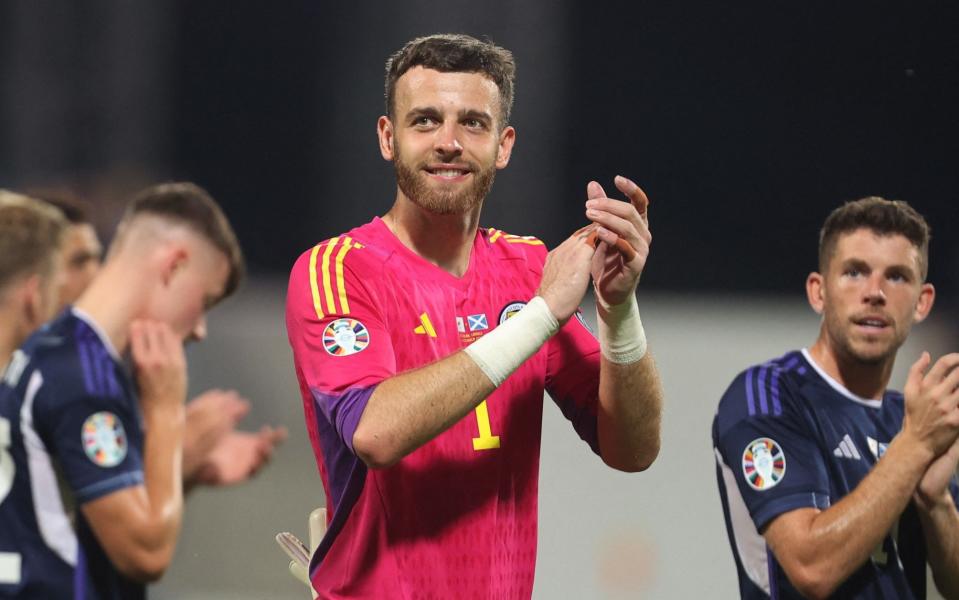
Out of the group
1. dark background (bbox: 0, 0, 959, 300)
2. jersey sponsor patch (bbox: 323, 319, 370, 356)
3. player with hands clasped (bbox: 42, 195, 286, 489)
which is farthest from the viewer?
dark background (bbox: 0, 0, 959, 300)

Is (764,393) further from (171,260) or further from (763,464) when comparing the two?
(171,260)

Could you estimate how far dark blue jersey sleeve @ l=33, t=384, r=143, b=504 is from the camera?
7.22ft

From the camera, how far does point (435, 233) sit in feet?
8.82

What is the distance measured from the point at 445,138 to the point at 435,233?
223 mm

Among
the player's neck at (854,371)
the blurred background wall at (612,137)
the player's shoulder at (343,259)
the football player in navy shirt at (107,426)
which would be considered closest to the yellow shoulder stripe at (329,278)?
the player's shoulder at (343,259)

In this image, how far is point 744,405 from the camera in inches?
116

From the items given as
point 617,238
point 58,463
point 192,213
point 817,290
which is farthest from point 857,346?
point 58,463

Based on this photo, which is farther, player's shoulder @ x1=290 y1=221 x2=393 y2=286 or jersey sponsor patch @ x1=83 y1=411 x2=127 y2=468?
player's shoulder @ x1=290 y1=221 x2=393 y2=286

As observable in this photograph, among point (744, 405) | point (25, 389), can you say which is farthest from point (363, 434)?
point (744, 405)

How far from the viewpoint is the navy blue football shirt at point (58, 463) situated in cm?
220

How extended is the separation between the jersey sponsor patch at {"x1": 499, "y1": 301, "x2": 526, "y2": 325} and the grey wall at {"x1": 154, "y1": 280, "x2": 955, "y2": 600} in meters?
1.02

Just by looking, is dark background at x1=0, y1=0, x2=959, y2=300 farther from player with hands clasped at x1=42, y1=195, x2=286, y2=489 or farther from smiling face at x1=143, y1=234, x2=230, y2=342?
smiling face at x1=143, y1=234, x2=230, y2=342

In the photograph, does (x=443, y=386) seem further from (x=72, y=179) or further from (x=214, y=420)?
(x=72, y=179)

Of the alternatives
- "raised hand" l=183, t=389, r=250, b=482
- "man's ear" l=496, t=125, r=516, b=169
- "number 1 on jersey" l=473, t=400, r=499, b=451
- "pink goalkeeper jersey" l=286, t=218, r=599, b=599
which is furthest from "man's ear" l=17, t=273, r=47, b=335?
"man's ear" l=496, t=125, r=516, b=169
